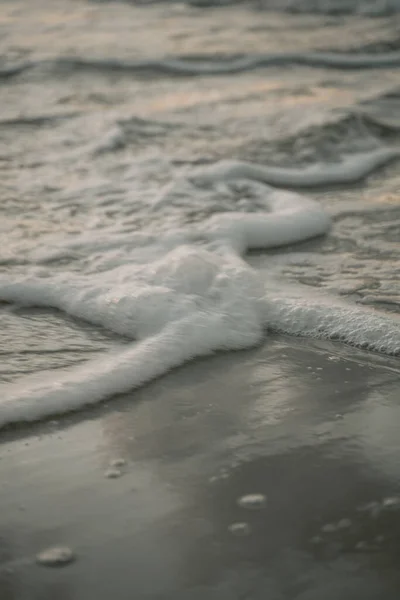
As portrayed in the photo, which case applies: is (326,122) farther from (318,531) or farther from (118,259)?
(318,531)

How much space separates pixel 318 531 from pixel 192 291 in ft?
4.02

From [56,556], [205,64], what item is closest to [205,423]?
[56,556]

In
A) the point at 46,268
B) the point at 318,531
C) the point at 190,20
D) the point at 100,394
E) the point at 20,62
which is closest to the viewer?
the point at 318,531

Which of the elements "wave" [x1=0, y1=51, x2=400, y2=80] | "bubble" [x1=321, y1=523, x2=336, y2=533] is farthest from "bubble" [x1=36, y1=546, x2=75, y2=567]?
"wave" [x1=0, y1=51, x2=400, y2=80]

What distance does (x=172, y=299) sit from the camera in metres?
2.83

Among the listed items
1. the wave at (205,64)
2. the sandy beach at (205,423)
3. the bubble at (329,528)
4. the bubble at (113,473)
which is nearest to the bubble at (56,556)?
the sandy beach at (205,423)

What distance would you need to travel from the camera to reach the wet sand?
166cm

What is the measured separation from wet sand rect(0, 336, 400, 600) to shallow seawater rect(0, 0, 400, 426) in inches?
6.7

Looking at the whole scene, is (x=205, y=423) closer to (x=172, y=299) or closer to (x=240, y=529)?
(x=240, y=529)

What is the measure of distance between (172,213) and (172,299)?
2.99ft

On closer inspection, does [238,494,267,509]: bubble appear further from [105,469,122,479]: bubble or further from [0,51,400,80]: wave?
[0,51,400,80]: wave

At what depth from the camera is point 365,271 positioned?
306cm

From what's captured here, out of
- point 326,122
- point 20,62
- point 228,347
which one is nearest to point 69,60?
point 20,62

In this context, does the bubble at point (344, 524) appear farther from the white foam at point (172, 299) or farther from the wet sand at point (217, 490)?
the white foam at point (172, 299)
